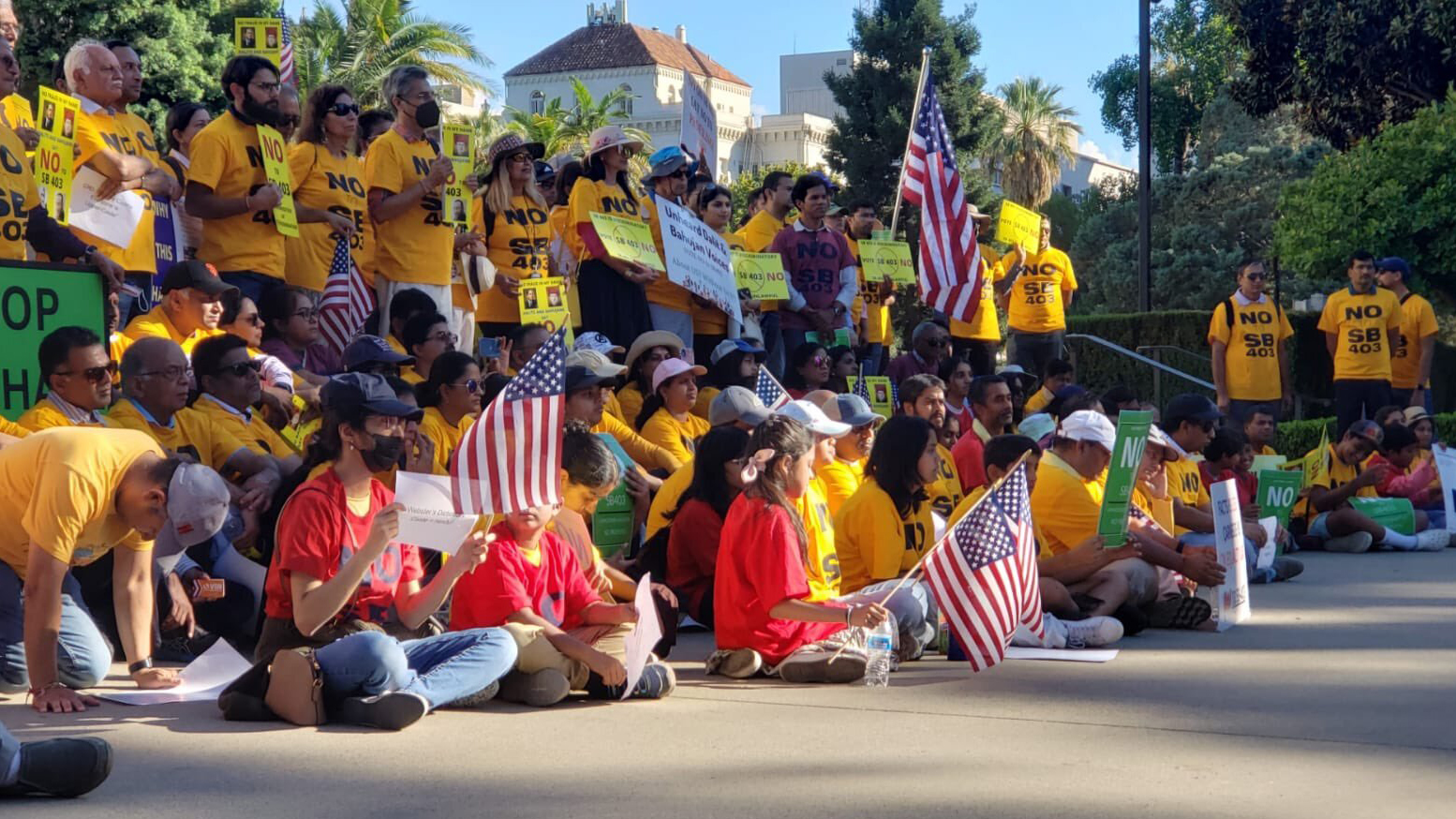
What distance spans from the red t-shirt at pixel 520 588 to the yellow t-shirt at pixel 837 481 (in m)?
2.41

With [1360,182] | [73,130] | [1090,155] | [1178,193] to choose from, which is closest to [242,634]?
[73,130]

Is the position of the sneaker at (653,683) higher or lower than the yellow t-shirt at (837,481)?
lower

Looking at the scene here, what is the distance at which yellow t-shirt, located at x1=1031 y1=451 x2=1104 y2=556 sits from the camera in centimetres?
905

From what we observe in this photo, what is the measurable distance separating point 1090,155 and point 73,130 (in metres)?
107

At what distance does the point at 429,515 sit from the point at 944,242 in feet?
32.2

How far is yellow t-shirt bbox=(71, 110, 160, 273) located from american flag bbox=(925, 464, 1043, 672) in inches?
181

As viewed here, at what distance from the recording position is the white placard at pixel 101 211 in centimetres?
916

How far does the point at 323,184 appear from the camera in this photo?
424 inches

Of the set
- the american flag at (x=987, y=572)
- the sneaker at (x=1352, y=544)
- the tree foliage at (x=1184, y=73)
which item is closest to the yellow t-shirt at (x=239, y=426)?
the american flag at (x=987, y=572)

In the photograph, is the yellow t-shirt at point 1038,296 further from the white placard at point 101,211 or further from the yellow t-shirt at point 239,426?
the yellow t-shirt at point 239,426

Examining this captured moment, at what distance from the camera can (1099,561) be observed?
8.64m

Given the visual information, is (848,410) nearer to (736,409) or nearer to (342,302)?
(736,409)

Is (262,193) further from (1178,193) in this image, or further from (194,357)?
(1178,193)

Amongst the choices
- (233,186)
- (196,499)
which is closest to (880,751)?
(196,499)
